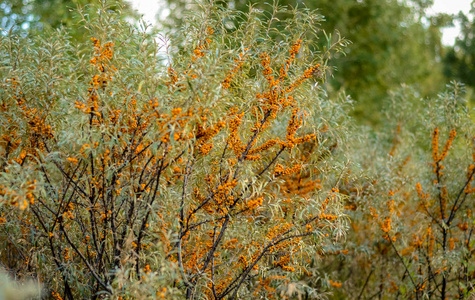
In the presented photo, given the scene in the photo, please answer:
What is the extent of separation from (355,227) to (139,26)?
3.94 meters

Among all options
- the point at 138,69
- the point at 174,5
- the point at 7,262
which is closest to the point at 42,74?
the point at 138,69

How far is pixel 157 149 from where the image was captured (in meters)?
2.63

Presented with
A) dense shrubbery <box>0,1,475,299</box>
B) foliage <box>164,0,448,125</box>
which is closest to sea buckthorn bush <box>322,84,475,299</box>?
dense shrubbery <box>0,1,475,299</box>

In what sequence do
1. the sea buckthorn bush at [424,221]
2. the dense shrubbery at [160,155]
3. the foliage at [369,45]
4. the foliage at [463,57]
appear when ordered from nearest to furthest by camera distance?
1. the dense shrubbery at [160,155]
2. the sea buckthorn bush at [424,221]
3. the foliage at [369,45]
4. the foliage at [463,57]

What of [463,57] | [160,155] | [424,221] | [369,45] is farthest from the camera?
[463,57]

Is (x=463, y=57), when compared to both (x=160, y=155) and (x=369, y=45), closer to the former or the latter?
(x=369, y=45)

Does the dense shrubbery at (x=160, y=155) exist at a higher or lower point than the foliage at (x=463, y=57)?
lower

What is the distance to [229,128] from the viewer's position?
9.52 feet

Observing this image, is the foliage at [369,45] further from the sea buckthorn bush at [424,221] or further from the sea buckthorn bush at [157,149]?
the sea buckthorn bush at [157,149]

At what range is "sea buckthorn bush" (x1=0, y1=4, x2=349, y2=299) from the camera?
2.64m

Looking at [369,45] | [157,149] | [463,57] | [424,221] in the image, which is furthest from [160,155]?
[463,57]

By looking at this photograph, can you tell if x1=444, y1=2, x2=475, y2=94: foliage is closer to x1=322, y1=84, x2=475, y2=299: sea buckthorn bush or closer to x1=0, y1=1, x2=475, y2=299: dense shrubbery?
x1=322, y1=84, x2=475, y2=299: sea buckthorn bush

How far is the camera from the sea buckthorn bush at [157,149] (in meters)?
2.64

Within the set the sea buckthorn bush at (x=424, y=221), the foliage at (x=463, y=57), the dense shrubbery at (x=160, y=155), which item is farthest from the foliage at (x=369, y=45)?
the dense shrubbery at (x=160, y=155)
